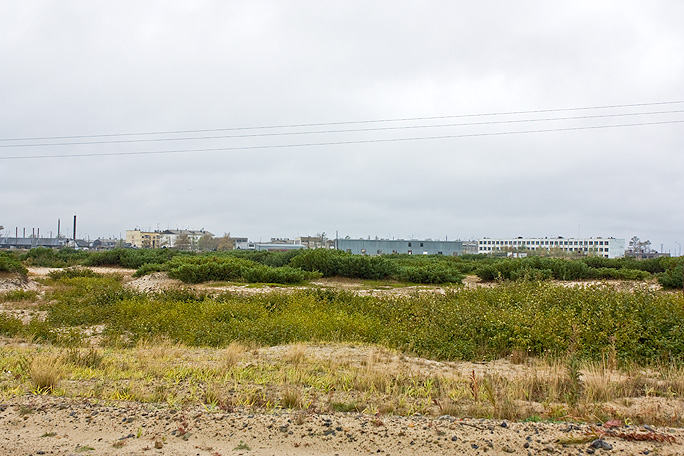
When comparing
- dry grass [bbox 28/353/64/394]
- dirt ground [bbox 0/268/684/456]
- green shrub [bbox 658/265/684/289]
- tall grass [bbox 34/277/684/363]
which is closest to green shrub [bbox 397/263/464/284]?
green shrub [bbox 658/265/684/289]

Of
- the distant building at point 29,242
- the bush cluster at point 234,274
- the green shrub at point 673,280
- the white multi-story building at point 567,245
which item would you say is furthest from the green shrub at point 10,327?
the distant building at point 29,242

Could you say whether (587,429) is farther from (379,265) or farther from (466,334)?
(379,265)

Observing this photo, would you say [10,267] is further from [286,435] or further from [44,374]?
[286,435]

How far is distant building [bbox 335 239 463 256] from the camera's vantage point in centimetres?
7194

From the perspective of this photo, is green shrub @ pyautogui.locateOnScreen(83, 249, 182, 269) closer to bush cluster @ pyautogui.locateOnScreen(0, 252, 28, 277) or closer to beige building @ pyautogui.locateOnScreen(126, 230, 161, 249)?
bush cluster @ pyautogui.locateOnScreen(0, 252, 28, 277)

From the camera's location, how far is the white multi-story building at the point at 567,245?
76.5 metres

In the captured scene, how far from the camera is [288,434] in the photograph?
175 inches

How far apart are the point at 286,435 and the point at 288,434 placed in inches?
0.9

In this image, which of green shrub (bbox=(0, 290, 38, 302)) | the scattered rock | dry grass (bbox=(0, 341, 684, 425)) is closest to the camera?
the scattered rock

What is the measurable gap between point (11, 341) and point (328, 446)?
29.4 ft

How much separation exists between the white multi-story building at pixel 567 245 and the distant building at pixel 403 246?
12.9 m

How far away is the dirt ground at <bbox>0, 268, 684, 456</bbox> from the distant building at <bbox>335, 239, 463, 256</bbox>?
218 ft

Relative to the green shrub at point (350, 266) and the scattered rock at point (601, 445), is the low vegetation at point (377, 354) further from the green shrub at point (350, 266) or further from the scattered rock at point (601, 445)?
the green shrub at point (350, 266)

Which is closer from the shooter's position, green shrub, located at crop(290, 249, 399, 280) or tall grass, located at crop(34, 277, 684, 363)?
tall grass, located at crop(34, 277, 684, 363)
